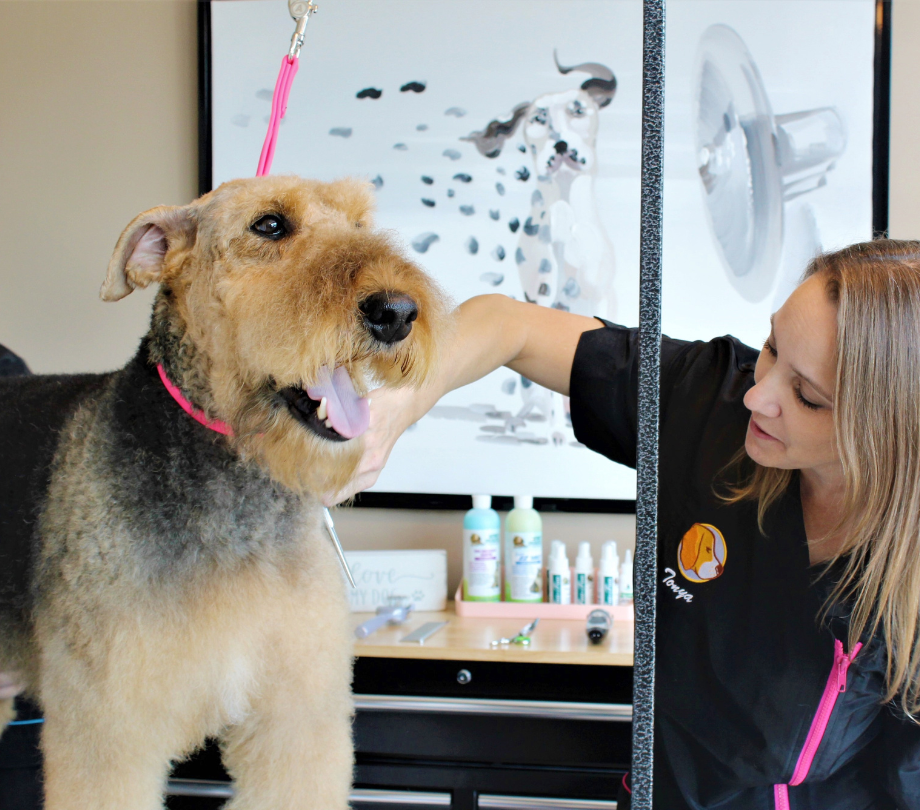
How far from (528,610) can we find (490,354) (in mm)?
1019

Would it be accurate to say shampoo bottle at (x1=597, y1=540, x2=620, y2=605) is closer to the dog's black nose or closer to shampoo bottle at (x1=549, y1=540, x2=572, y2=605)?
shampoo bottle at (x1=549, y1=540, x2=572, y2=605)

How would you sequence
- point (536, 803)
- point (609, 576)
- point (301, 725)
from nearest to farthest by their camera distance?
point (301, 725) < point (536, 803) < point (609, 576)

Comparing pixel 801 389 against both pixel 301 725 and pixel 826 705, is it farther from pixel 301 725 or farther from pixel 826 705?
pixel 301 725

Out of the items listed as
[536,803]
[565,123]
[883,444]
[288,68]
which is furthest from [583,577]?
[288,68]

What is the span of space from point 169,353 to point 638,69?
66.9 inches

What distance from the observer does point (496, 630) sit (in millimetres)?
1817

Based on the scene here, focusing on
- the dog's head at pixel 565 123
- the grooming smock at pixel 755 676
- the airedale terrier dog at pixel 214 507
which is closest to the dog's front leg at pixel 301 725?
the airedale terrier dog at pixel 214 507

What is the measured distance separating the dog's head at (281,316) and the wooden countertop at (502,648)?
0.97 meters

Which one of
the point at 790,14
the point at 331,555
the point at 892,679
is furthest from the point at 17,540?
the point at 790,14

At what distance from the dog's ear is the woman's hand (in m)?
0.30

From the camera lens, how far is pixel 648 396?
14.3 inches

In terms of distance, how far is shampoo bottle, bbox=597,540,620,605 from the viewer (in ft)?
6.31

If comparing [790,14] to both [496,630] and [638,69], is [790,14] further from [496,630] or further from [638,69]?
[496,630]

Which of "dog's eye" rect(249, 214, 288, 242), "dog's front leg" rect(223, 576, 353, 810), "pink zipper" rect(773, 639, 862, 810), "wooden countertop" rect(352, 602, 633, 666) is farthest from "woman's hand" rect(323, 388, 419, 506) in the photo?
"wooden countertop" rect(352, 602, 633, 666)
